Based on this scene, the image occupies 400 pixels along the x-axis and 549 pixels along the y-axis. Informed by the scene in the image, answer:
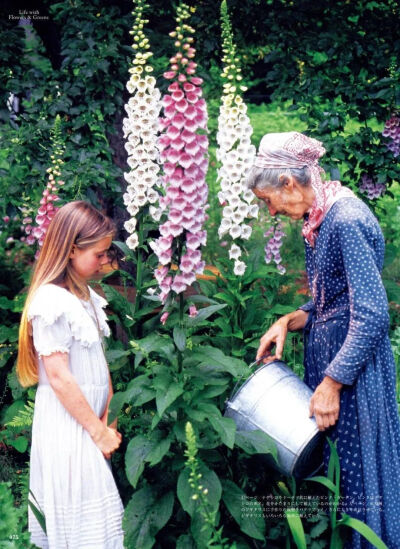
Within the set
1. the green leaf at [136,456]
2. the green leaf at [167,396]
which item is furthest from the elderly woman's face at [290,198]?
the green leaf at [136,456]

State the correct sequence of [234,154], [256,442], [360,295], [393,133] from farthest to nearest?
[393,133] < [234,154] < [256,442] < [360,295]

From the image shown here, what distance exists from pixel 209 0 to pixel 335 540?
141 inches

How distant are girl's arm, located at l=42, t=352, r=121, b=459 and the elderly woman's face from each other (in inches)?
37.9

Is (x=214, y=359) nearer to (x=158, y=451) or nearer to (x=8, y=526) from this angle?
(x=158, y=451)

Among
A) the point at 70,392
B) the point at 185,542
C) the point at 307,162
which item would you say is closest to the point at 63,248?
the point at 70,392

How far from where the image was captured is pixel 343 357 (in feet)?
7.86

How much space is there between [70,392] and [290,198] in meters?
1.08

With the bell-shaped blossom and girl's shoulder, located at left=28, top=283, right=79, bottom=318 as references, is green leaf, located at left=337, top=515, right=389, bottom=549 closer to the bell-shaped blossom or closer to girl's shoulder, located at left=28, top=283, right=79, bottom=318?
girl's shoulder, located at left=28, top=283, right=79, bottom=318

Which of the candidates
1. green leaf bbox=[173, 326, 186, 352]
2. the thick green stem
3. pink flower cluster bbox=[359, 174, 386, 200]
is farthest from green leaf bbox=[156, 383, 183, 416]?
pink flower cluster bbox=[359, 174, 386, 200]

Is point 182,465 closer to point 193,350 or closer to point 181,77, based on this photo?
point 193,350

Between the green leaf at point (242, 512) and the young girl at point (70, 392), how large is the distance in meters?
0.43

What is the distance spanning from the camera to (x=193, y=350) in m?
2.69

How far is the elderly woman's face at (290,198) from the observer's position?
2566 mm

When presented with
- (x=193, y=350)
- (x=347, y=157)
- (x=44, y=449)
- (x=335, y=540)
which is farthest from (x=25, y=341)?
(x=347, y=157)
